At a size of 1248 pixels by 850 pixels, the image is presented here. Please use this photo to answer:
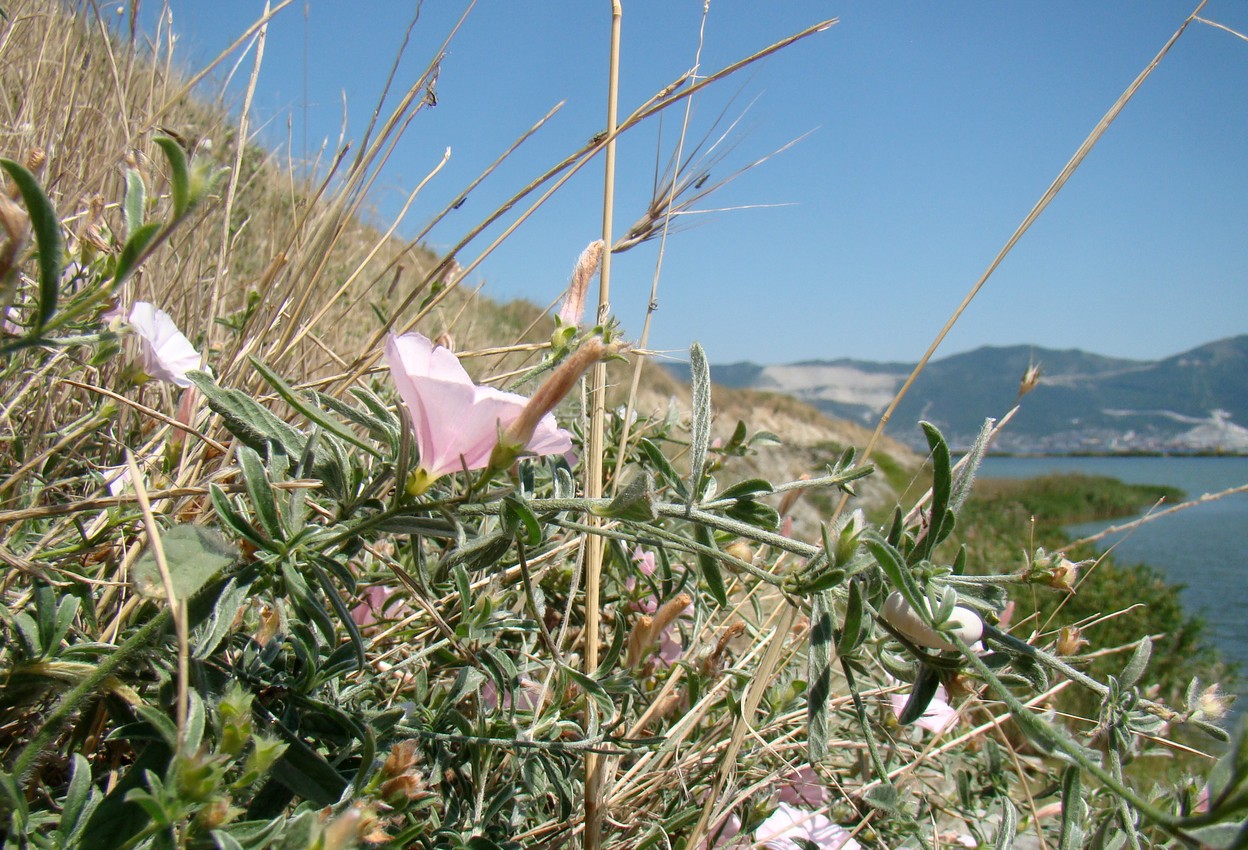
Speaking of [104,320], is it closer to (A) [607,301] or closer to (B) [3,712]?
(B) [3,712]

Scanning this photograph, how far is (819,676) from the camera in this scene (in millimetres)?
431

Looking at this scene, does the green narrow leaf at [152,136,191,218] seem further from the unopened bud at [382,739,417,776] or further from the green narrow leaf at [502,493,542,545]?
the unopened bud at [382,739,417,776]

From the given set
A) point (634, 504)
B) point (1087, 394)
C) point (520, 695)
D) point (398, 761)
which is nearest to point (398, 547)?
point (520, 695)

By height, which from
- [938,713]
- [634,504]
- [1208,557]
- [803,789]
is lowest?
[1208,557]

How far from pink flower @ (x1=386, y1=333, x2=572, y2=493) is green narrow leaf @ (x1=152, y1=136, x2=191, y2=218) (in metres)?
0.10

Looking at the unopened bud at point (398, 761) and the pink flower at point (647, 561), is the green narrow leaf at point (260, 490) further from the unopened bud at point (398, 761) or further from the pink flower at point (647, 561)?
the pink flower at point (647, 561)

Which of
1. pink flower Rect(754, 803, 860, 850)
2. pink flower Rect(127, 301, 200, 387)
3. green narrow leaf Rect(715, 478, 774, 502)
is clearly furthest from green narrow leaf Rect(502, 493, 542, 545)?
pink flower Rect(754, 803, 860, 850)

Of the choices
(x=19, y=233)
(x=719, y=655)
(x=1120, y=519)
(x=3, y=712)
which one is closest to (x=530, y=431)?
(x=19, y=233)

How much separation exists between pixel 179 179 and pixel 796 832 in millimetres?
704

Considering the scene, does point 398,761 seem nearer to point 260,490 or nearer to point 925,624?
point 260,490

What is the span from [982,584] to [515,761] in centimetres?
37

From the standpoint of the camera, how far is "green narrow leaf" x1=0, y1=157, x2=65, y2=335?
0.27 m

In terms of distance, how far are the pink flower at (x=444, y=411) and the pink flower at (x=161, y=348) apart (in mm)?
292

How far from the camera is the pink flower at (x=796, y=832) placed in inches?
27.0
